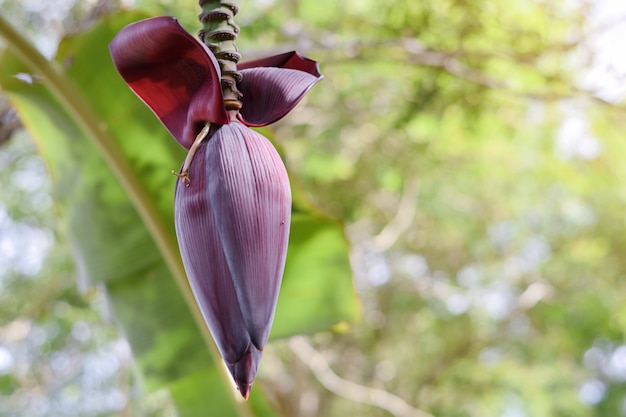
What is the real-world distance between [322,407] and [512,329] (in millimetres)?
1652

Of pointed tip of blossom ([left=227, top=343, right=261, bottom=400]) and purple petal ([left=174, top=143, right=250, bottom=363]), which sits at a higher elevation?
purple petal ([left=174, top=143, right=250, bottom=363])

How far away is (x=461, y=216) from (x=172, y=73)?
14.8 ft

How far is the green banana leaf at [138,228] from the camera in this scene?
0.96m

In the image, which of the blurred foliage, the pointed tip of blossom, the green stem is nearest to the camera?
the pointed tip of blossom

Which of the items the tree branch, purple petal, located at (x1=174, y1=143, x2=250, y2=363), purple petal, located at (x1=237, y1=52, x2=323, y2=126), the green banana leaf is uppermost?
purple petal, located at (x1=237, y1=52, x2=323, y2=126)

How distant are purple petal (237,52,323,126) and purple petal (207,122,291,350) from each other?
0.08ft

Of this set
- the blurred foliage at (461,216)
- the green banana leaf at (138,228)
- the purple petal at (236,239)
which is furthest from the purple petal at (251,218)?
the blurred foliage at (461,216)

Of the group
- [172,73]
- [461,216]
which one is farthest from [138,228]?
[461,216]

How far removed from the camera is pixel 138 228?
1.03 m

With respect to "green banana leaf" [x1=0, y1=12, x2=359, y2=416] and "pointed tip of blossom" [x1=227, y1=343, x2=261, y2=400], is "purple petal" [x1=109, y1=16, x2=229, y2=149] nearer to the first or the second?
"pointed tip of blossom" [x1=227, y1=343, x2=261, y2=400]

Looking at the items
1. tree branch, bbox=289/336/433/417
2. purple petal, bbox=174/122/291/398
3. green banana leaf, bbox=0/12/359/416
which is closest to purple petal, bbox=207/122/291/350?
purple petal, bbox=174/122/291/398

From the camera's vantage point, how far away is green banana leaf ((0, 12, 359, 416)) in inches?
37.9

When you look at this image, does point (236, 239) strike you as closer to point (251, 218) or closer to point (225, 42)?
point (251, 218)

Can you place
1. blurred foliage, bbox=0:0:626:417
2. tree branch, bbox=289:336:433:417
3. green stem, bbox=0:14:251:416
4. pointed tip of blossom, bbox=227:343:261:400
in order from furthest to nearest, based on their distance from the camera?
1. tree branch, bbox=289:336:433:417
2. blurred foliage, bbox=0:0:626:417
3. green stem, bbox=0:14:251:416
4. pointed tip of blossom, bbox=227:343:261:400
